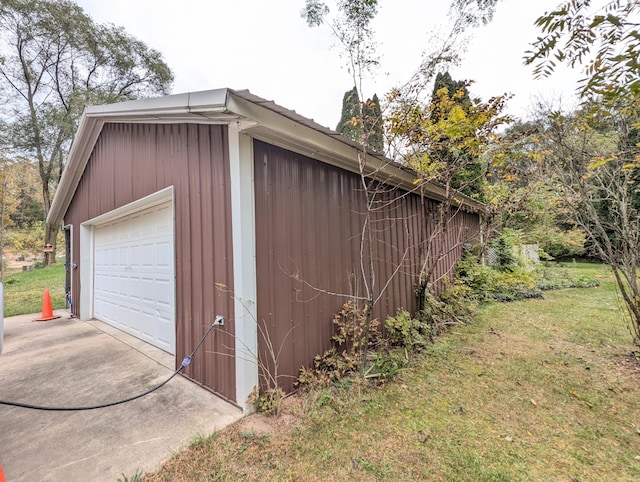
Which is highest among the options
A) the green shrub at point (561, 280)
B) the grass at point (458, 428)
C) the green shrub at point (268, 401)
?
the green shrub at point (561, 280)

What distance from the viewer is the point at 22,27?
1209 centimetres

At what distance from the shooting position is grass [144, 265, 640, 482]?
5.75 ft

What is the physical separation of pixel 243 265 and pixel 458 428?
2199mm

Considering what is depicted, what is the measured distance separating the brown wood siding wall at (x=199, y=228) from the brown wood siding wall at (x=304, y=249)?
0.34 m

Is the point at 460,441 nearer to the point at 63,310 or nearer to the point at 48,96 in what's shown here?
the point at 63,310

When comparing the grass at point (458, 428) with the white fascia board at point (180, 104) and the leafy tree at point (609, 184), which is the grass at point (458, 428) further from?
the white fascia board at point (180, 104)

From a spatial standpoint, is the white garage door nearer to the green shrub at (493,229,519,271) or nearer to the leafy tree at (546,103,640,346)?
the leafy tree at (546,103,640,346)

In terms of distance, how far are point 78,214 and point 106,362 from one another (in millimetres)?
4452

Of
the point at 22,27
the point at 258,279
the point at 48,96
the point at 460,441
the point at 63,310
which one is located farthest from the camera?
the point at 48,96

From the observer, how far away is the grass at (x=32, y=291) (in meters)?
7.24

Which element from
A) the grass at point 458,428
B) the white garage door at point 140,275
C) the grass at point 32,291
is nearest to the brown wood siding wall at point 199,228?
the white garage door at point 140,275

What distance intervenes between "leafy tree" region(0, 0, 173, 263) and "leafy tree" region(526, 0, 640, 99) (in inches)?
668

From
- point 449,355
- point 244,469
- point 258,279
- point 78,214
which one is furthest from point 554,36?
point 78,214

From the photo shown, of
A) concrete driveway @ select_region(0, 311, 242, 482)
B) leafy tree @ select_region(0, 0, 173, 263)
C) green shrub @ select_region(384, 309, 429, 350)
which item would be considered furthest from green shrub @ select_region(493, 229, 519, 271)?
leafy tree @ select_region(0, 0, 173, 263)
